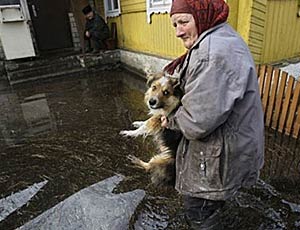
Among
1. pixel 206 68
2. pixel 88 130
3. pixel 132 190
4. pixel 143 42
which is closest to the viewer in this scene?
pixel 206 68

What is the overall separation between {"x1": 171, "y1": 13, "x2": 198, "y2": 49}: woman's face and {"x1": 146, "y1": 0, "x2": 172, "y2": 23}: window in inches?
195

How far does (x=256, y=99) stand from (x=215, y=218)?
0.85 m

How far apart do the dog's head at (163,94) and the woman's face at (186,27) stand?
32 centimetres

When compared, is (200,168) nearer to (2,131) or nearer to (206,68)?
(206,68)

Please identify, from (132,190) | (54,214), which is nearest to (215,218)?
(132,190)

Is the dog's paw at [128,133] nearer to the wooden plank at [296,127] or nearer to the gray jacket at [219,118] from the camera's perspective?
the wooden plank at [296,127]

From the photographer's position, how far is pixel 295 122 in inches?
141

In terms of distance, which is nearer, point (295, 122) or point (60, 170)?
point (60, 170)

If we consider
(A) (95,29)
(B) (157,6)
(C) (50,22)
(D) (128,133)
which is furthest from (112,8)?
(D) (128,133)

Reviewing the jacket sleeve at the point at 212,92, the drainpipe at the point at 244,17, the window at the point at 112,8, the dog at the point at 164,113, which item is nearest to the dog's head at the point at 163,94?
the dog at the point at 164,113

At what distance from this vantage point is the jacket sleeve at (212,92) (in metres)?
1.25

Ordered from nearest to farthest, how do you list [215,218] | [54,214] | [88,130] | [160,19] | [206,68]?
1. [206,68]
2. [215,218]
3. [54,214]
4. [88,130]
5. [160,19]

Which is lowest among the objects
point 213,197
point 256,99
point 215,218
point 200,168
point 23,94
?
point 23,94

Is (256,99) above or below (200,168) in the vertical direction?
above
